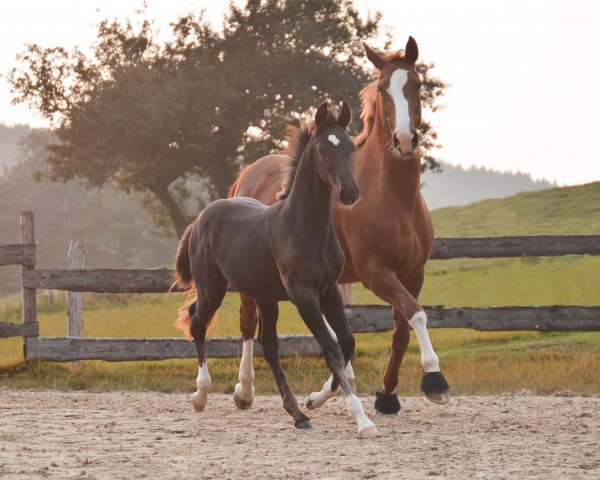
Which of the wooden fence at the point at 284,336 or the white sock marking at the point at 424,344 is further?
the wooden fence at the point at 284,336

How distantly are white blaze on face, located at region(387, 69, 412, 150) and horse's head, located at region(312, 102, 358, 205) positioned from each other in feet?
1.70

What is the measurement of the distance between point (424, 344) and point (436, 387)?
0.32 meters

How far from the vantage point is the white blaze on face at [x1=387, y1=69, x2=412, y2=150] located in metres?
6.88

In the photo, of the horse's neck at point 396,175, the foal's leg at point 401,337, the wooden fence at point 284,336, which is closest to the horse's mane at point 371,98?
the horse's neck at point 396,175

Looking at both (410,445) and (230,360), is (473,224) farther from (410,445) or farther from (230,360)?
(410,445)

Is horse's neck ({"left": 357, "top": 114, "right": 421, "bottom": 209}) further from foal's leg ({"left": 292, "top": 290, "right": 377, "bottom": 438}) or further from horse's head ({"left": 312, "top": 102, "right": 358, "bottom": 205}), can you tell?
foal's leg ({"left": 292, "top": 290, "right": 377, "bottom": 438})

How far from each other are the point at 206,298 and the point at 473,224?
26.1 metres

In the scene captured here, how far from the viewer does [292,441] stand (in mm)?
6434

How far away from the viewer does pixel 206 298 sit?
799 centimetres

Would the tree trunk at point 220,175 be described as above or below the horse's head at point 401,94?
above

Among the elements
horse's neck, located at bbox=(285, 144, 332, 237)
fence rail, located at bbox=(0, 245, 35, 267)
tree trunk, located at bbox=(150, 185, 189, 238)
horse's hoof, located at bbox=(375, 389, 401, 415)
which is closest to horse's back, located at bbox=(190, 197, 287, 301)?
horse's neck, located at bbox=(285, 144, 332, 237)

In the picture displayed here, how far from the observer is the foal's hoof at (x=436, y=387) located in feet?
22.0

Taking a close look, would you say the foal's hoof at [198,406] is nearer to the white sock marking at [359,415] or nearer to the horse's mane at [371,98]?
the white sock marking at [359,415]

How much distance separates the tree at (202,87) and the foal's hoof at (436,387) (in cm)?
2378
